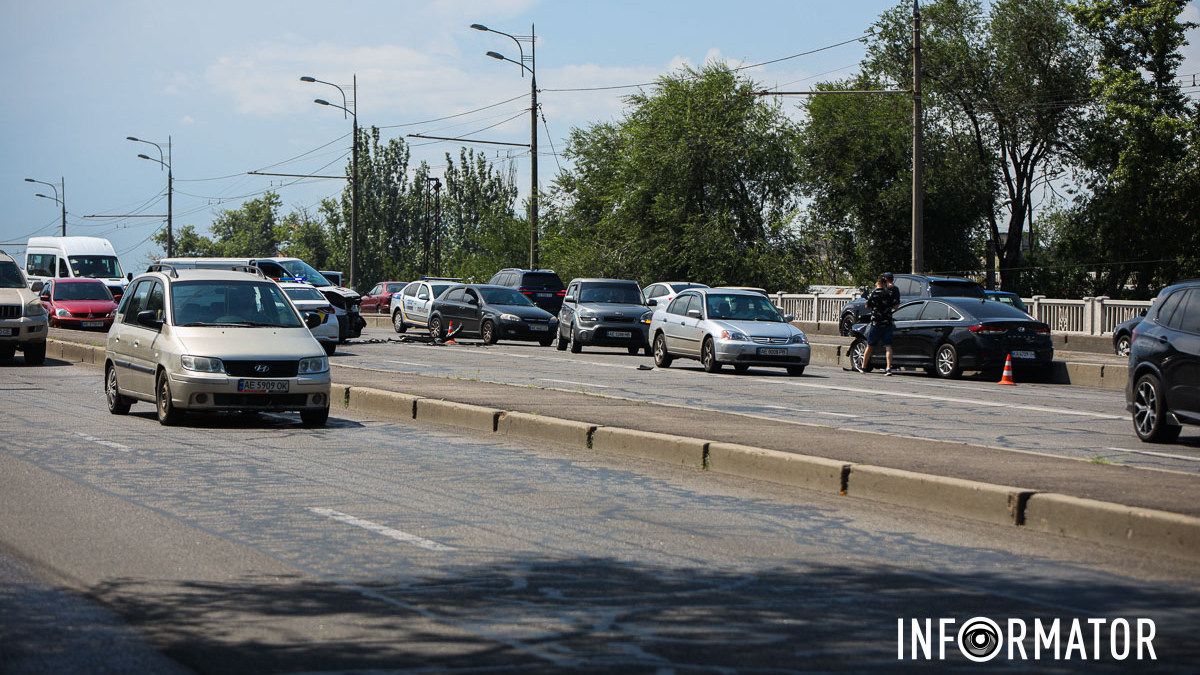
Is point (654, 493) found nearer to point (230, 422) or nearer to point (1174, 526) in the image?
point (1174, 526)

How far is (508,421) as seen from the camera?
14.9m

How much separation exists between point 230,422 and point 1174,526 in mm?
10603

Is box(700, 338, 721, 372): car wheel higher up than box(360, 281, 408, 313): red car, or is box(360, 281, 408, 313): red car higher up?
box(360, 281, 408, 313): red car

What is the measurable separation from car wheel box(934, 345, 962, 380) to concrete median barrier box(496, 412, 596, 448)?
12988mm

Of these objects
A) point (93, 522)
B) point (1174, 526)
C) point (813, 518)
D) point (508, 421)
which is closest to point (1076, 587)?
point (1174, 526)

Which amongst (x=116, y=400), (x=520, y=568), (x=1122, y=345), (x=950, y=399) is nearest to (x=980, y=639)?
(x=520, y=568)

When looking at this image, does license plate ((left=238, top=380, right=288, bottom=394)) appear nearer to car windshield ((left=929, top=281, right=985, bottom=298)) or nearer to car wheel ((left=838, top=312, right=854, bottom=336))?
car windshield ((left=929, top=281, right=985, bottom=298))

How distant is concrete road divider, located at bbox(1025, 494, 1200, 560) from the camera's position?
7914mm

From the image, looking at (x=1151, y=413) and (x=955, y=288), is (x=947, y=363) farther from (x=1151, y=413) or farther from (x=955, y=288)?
(x=1151, y=413)

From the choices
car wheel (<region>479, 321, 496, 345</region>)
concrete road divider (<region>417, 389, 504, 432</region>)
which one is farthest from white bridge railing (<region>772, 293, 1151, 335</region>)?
concrete road divider (<region>417, 389, 504, 432</region>)

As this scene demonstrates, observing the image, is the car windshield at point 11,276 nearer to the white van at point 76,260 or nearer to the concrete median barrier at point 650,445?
the concrete median barrier at point 650,445

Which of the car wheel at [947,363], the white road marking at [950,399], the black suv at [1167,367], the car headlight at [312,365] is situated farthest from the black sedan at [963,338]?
the car headlight at [312,365]

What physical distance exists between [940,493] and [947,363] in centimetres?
1685

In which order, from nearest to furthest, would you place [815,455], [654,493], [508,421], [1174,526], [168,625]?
[168,625] < [1174,526] < [654,493] < [815,455] < [508,421]
